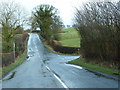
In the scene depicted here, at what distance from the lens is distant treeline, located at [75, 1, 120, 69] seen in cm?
1629

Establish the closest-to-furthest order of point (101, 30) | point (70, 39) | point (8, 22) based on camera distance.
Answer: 1. point (101, 30)
2. point (8, 22)
3. point (70, 39)

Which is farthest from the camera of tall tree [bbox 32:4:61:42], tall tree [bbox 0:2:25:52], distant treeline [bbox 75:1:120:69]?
tall tree [bbox 32:4:61:42]

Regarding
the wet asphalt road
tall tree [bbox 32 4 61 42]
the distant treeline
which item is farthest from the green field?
the wet asphalt road

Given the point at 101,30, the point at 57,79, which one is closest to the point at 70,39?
the point at 101,30

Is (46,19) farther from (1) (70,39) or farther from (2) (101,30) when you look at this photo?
(2) (101,30)

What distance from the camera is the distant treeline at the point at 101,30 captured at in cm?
1629

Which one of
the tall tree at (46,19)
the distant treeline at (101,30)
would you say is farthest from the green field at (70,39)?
the distant treeline at (101,30)

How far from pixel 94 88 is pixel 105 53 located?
10.4m

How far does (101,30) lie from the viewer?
19016 millimetres

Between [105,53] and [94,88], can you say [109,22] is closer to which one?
[105,53]

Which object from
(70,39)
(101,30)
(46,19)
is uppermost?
(46,19)

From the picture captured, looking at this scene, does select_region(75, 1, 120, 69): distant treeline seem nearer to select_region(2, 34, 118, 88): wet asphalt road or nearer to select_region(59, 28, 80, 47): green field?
select_region(2, 34, 118, 88): wet asphalt road

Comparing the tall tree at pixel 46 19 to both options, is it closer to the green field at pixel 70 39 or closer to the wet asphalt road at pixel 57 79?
the green field at pixel 70 39

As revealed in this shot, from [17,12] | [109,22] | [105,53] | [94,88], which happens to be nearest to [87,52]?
[105,53]
